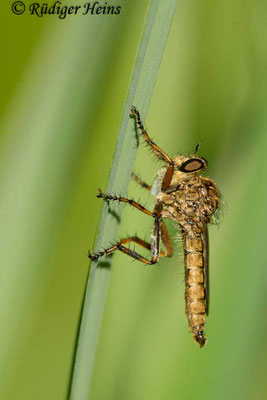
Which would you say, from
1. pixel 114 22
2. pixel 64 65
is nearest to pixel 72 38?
pixel 64 65

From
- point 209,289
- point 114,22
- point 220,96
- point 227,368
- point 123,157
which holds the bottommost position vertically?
point 227,368

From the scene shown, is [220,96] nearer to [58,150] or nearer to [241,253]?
[241,253]

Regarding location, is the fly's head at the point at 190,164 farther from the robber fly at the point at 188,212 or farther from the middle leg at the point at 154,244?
the middle leg at the point at 154,244

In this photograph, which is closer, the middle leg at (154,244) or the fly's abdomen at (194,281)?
the middle leg at (154,244)
